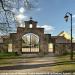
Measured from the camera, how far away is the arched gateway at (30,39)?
2424 inches

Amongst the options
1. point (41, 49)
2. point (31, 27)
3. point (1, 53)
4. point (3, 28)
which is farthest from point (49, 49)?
point (3, 28)

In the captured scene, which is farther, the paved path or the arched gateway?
the arched gateway

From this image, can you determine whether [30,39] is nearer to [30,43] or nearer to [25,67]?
[30,43]

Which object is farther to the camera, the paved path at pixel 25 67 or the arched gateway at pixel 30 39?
the arched gateway at pixel 30 39

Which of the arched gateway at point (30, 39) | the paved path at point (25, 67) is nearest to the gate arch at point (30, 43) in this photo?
the arched gateway at point (30, 39)

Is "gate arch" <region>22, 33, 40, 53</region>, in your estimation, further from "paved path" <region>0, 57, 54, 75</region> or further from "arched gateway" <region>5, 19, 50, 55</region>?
"paved path" <region>0, 57, 54, 75</region>

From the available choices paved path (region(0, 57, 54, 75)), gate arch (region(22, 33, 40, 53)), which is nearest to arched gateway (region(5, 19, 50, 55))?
gate arch (region(22, 33, 40, 53))

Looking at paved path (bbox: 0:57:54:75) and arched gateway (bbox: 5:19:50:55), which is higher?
arched gateway (bbox: 5:19:50:55)

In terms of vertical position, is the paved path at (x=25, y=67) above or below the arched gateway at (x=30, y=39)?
below

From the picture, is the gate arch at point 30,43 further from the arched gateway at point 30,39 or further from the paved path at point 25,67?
the paved path at point 25,67

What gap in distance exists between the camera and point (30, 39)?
61312 millimetres

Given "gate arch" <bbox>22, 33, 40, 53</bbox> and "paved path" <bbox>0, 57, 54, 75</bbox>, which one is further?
"gate arch" <bbox>22, 33, 40, 53</bbox>

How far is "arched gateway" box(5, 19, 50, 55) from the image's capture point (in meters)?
61.6

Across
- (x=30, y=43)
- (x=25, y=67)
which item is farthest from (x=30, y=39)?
(x=25, y=67)
